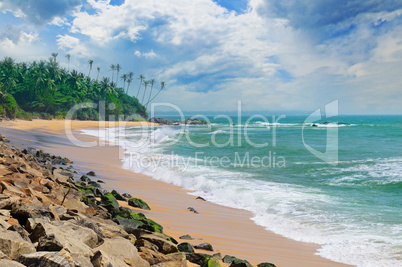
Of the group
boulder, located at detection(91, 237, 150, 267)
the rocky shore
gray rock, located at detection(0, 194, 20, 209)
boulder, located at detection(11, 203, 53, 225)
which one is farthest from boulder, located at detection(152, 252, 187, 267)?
gray rock, located at detection(0, 194, 20, 209)

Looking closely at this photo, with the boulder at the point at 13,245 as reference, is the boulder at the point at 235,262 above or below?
below

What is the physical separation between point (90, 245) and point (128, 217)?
2599mm

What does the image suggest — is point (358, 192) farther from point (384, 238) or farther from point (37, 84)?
point (37, 84)

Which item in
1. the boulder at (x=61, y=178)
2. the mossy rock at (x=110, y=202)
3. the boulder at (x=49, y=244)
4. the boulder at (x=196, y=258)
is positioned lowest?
the boulder at (x=196, y=258)

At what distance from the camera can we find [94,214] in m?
5.82

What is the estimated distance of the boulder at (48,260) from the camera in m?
2.52

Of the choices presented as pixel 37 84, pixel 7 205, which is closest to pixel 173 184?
pixel 7 205

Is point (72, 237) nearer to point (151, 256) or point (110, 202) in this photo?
point (151, 256)

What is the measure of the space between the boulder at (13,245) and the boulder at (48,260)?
280mm

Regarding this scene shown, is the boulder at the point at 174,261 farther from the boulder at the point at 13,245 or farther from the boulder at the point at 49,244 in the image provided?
the boulder at the point at 13,245

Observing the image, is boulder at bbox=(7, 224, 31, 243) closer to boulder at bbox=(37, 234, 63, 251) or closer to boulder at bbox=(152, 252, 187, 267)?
boulder at bbox=(37, 234, 63, 251)

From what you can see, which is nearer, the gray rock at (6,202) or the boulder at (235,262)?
the gray rock at (6,202)

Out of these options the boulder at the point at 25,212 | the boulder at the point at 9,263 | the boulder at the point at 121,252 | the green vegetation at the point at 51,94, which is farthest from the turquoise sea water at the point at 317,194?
the green vegetation at the point at 51,94

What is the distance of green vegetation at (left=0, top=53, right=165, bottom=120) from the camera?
60869 mm
